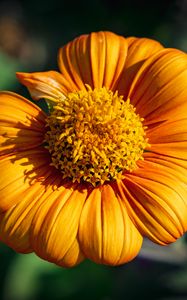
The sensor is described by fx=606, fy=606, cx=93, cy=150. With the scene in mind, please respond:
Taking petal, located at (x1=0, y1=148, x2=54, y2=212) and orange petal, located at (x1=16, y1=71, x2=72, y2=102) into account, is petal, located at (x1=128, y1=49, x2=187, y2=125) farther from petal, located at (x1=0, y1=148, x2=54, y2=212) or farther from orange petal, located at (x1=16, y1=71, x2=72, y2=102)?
petal, located at (x1=0, y1=148, x2=54, y2=212)

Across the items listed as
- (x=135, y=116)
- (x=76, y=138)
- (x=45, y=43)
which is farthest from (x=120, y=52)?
(x=45, y=43)

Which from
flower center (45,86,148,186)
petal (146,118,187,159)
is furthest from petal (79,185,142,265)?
petal (146,118,187,159)

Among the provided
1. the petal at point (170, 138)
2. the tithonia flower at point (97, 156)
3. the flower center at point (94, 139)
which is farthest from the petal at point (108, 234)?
the petal at point (170, 138)

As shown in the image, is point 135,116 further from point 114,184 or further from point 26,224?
point 26,224

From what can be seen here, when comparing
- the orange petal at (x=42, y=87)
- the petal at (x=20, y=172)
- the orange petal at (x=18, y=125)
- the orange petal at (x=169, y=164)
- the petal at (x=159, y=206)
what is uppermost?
the orange petal at (x=42, y=87)

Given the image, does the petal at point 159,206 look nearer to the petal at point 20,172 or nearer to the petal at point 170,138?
the petal at point 170,138

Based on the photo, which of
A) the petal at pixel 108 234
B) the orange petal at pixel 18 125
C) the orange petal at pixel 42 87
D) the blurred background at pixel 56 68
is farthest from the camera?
the blurred background at pixel 56 68
